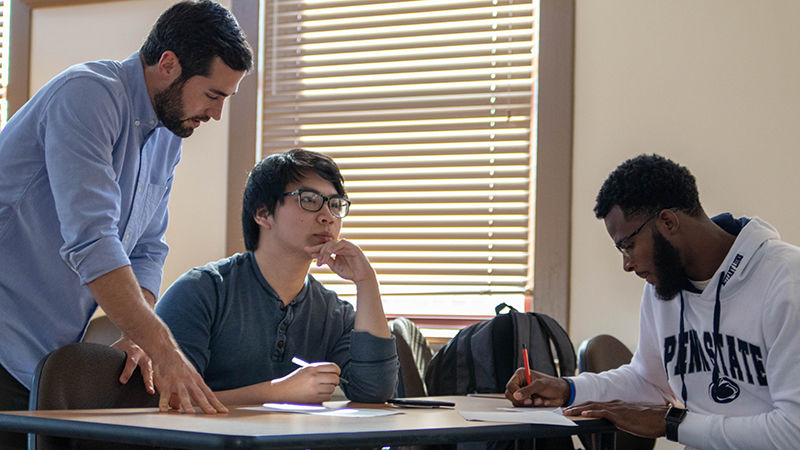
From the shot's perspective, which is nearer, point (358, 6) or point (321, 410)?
point (321, 410)

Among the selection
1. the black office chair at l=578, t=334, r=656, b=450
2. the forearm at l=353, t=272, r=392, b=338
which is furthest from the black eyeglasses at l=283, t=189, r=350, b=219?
the black office chair at l=578, t=334, r=656, b=450

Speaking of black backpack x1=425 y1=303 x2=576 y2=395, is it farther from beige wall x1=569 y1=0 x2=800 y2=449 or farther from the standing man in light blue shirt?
the standing man in light blue shirt

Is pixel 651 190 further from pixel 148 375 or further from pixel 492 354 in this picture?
pixel 148 375

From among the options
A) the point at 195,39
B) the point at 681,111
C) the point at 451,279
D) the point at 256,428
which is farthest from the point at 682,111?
the point at 256,428

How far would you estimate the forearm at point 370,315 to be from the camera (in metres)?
2.07

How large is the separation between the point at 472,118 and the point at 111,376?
2.20m

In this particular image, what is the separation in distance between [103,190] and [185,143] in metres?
2.20

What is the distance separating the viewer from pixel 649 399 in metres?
2.25

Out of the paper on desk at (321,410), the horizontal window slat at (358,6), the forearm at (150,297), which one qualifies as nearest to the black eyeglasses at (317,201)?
the forearm at (150,297)

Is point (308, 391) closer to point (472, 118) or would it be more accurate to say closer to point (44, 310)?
point (44, 310)

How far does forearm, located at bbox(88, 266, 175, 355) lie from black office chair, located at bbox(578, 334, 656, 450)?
5.25 ft

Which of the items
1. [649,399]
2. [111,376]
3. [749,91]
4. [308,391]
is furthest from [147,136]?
[749,91]

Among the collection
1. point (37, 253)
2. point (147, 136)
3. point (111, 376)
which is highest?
point (147, 136)

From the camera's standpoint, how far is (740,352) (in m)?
1.88
